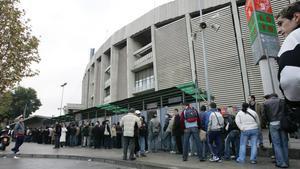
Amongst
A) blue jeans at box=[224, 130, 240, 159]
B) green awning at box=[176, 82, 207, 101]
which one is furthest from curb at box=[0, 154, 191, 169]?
green awning at box=[176, 82, 207, 101]

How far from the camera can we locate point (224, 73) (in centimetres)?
2559

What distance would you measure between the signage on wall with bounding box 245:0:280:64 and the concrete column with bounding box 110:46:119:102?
2841 cm

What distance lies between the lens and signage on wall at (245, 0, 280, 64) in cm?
1123

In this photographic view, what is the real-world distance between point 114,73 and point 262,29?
29.9 meters

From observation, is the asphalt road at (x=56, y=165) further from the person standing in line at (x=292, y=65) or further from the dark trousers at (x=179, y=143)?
the person standing in line at (x=292, y=65)

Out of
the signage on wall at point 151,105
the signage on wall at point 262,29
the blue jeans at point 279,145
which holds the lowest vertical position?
the blue jeans at point 279,145

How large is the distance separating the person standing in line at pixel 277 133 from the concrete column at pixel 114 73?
33055 millimetres

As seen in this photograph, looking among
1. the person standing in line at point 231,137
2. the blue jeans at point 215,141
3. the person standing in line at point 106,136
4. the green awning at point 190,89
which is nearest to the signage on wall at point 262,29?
the green awning at point 190,89

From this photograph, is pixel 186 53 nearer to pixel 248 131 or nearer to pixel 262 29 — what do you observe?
pixel 262 29

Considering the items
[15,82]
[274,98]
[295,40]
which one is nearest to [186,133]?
[274,98]

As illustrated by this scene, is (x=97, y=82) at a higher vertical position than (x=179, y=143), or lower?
higher

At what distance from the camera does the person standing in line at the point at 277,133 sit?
6402 mm

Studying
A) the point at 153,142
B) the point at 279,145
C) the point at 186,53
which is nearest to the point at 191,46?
the point at 186,53

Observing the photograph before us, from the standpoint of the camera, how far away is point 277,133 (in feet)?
21.4
